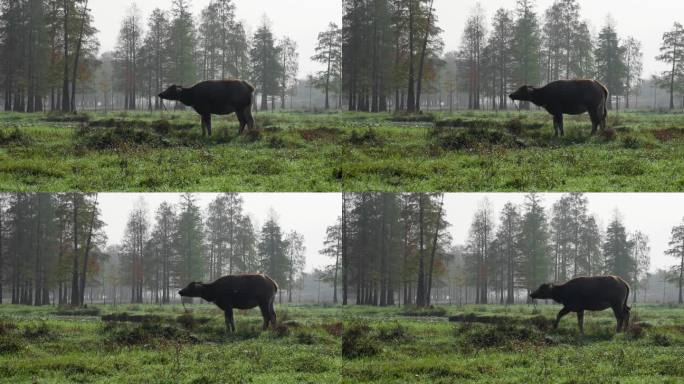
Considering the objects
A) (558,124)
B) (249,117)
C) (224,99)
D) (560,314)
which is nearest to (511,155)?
(558,124)

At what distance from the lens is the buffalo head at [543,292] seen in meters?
26.2

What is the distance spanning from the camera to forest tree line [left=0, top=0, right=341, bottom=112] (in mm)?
33844

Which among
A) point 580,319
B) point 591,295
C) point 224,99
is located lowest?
point 580,319

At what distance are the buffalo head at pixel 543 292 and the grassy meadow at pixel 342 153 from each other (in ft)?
16.3

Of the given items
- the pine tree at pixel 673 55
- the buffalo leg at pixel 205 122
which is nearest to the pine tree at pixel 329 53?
the buffalo leg at pixel 205 122

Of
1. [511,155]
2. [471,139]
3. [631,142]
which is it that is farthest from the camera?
[631,142]

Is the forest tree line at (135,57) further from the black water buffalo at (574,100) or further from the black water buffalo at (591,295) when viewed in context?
the black water buffalo at (591,295)

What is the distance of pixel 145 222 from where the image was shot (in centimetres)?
2609

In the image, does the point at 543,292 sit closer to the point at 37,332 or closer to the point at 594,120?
the point at 594,120

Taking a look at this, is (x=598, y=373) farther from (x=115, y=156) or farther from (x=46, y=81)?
(x=46, y=81)

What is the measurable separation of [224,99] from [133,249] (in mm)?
7899

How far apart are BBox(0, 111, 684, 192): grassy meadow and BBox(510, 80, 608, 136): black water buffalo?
72 cm

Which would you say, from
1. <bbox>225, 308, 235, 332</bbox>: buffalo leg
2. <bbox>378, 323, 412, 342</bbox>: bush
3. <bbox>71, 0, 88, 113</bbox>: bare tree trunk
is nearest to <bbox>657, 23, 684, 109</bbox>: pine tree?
<bbox>378, 323, 412, 342</bbox>: bush

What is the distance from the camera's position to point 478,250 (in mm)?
27328
